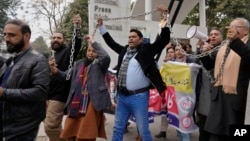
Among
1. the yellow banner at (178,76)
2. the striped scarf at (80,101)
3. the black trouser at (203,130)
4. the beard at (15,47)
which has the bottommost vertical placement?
the black trouser at (203,130)

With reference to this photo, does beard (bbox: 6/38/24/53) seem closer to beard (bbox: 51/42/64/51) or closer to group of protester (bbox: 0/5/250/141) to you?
group of protester (bbox: 0/5/250/141)

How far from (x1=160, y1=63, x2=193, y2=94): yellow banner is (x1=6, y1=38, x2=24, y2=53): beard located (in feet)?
9.00

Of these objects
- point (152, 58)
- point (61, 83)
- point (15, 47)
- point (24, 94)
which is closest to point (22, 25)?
point (15, 47)

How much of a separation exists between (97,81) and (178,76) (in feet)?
4.43

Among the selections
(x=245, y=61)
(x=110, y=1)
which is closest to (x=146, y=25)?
(x=110, y=1)

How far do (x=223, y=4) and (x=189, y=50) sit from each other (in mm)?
21663

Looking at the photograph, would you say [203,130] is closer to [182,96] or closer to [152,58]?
[182,96]

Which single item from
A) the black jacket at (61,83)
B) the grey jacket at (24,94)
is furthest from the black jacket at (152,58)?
the grey jacket at (24,94)

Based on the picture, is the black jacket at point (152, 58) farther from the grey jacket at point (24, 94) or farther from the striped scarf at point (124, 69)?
the grey jacket at point (24, 94)

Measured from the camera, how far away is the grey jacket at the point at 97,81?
14.5 feet

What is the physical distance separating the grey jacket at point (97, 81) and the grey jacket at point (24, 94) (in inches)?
61.7

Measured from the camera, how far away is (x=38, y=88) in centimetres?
281

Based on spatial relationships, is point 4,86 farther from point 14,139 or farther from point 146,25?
point 146,25

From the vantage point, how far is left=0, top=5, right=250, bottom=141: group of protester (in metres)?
2.82
